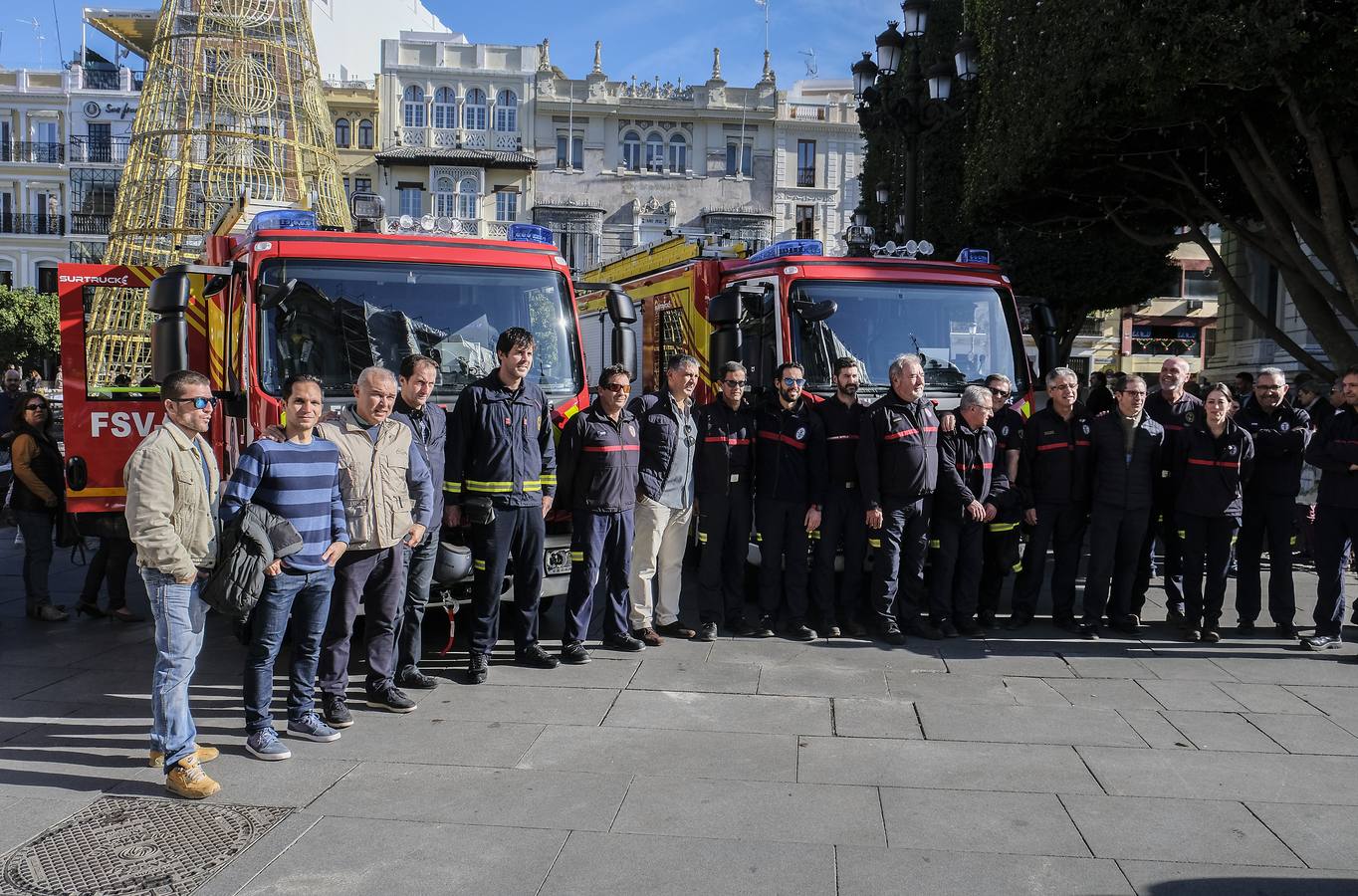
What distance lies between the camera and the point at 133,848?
13.6ft

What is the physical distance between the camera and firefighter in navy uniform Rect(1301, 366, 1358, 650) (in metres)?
7.39

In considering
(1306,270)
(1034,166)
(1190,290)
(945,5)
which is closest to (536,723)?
(1034,166)

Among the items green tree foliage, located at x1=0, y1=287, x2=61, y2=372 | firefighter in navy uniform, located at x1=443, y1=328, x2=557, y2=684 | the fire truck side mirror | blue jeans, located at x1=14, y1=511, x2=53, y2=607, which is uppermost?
green tree foliage, located at x1=0, y1=287, x2=61, y2=372

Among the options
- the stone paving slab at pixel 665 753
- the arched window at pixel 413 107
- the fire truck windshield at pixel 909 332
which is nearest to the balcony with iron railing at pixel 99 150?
the arched window at pixel 413 107

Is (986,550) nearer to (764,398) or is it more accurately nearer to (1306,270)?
(764,398)

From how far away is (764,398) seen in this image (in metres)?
7.91

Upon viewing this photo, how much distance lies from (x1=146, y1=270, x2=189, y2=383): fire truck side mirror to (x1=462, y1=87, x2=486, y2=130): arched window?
46696mm

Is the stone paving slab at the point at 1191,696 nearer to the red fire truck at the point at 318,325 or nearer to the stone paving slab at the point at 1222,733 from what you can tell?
the stone paving slab at the point at 1222,733

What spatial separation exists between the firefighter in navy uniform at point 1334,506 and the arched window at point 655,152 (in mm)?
46945

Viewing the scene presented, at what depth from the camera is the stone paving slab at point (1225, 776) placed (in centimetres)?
478

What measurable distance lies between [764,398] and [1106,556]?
2.71 metres

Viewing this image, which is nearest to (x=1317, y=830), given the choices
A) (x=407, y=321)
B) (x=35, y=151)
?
(x=407, y=321)

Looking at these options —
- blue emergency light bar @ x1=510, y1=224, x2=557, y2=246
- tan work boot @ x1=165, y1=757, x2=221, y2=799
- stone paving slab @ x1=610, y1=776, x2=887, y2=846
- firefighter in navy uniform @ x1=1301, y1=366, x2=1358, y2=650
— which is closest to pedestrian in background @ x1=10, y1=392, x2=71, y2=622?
blue emergency light bar @ x1=510, y1=224, x2=557, y2=246

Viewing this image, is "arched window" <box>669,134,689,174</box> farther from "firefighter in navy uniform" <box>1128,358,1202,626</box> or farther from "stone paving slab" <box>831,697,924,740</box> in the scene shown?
"stone paving slab" <box>831,697,924,740</box>
